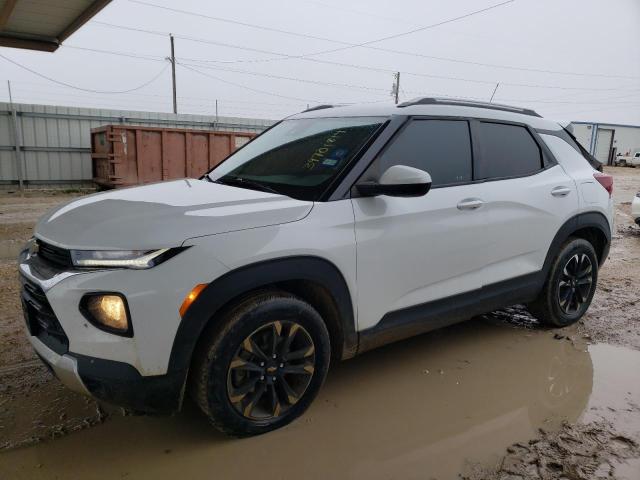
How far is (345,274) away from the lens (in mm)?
2623

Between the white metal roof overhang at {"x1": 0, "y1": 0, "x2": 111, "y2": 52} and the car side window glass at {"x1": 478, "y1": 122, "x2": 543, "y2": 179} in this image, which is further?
the white metal roof overhang at {"x1": 0, "y1": 0, "x2": 111, "y2": 52}

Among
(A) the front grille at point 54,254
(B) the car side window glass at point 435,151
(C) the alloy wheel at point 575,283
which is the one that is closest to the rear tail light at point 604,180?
(C) the alloy wheel at point 575,283

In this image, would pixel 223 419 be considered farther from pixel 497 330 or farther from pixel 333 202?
pixel 497 330

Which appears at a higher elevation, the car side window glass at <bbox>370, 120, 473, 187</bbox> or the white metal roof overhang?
the white metal roof overhang

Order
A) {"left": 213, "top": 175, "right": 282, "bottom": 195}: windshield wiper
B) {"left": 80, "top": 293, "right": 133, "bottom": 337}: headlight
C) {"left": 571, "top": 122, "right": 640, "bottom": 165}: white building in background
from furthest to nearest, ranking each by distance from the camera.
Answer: {"left": 571, "top": 122, "right": 640, "bottom": 165}: white building in background → {"left": 213, "top": 175, "right": 282, "bottom": 195}: windshield wiper → {"left": 80, "top": 293, "right": 133, "bottom": 337}: headlight

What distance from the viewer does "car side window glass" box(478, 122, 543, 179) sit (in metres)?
3.45

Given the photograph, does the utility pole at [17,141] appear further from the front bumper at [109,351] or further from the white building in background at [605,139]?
the white building in background at [605,139]

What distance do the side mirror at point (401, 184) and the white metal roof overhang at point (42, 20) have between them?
6796mm

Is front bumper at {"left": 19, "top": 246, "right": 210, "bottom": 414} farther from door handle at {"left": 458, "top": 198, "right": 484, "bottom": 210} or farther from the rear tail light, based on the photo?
the rear tail light

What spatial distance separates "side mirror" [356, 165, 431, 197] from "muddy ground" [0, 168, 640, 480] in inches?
49.8

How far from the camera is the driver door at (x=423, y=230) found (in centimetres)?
273

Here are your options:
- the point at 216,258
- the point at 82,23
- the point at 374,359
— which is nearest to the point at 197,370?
the point at 216,258

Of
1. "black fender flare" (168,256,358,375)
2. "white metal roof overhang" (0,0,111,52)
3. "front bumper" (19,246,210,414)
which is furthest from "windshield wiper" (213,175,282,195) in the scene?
"white metal roof overhang" (0,0,111,52)

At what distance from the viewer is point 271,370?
2.49m
